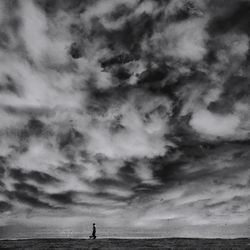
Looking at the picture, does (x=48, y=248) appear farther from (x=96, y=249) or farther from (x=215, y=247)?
(x=215, y=247)

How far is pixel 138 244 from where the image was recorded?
423 inches

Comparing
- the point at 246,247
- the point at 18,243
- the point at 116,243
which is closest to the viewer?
the point at 246,247

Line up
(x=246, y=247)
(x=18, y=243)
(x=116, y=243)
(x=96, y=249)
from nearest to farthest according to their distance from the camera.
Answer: (x=246, y=247), (x=96, y=249), (x=116, y=243), (x=18, y=243)

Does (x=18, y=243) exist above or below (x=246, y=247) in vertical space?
above

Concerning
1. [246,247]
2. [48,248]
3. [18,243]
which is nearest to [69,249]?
[48,248]

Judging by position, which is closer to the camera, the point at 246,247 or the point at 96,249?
the point at 246,247

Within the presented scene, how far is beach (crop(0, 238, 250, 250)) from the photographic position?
9977 millimetres

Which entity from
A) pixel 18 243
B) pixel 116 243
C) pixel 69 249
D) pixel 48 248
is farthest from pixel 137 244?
pixel 18 243

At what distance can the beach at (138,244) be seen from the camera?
9.98 metres

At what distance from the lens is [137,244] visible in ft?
35.3

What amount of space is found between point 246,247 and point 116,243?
13.8 ft

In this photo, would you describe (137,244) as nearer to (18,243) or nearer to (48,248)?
(48,248)

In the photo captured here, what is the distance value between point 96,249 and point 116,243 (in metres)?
1.08

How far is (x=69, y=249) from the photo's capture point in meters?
10.6
